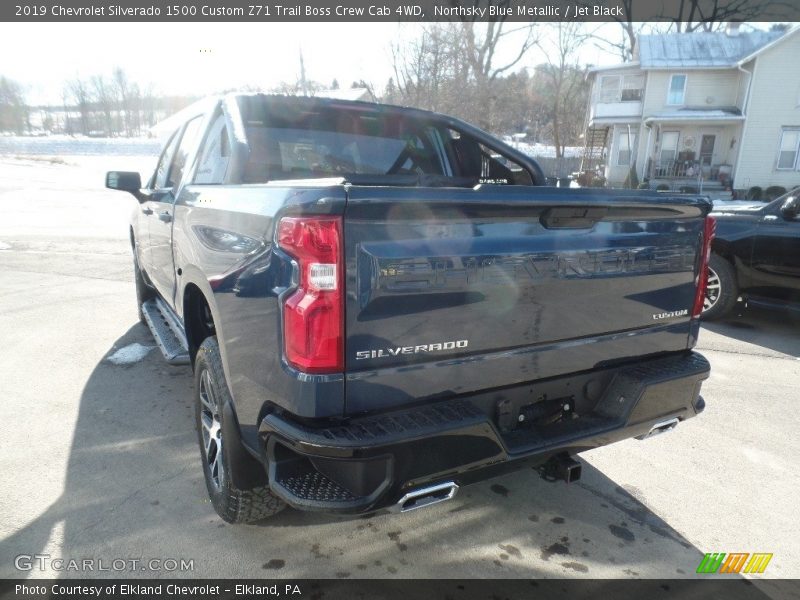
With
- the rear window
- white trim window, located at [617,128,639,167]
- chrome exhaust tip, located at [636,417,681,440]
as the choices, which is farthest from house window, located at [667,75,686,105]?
chrome exhaust tip, located at [636,417,681,440]

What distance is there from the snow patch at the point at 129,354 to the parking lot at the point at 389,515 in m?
0.09

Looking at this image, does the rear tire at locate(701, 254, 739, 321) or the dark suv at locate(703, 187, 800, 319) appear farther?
the rear tire at locate(701, 254, 739, 321)

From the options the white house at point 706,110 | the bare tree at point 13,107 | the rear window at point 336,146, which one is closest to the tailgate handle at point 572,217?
the rear window at point 336,146

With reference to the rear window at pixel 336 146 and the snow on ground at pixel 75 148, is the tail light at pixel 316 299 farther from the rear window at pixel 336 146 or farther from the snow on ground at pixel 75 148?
the snow on ground at pixel 75 148

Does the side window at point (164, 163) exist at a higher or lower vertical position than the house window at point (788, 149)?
lower

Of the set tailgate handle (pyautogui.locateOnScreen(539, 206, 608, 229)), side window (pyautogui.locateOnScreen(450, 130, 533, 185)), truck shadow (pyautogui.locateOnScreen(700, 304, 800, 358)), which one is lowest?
truck shadow (pyautogui.locateOnScreen(700, 304, 800, 358))

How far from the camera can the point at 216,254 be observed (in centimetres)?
249

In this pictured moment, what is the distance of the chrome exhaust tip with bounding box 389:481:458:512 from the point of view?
1.91 metres

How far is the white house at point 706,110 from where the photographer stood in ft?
78.6

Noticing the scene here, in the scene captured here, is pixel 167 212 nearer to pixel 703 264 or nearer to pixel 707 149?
pixel 703 264

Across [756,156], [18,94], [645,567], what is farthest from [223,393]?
[18,94]

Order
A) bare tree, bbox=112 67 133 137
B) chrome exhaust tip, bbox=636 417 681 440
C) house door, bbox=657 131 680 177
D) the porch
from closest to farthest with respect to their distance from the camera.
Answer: chrome exhaust tip, bbox=636 417 681 440, the porch, house door, bbox=657 131 680 177, bare tree, bbox=112 67 133 137

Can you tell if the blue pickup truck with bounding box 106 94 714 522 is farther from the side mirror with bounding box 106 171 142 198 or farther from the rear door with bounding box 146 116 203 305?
the side mirror with bounding box 106 171 142 198

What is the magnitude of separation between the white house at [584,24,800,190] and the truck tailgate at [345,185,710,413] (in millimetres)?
26394
